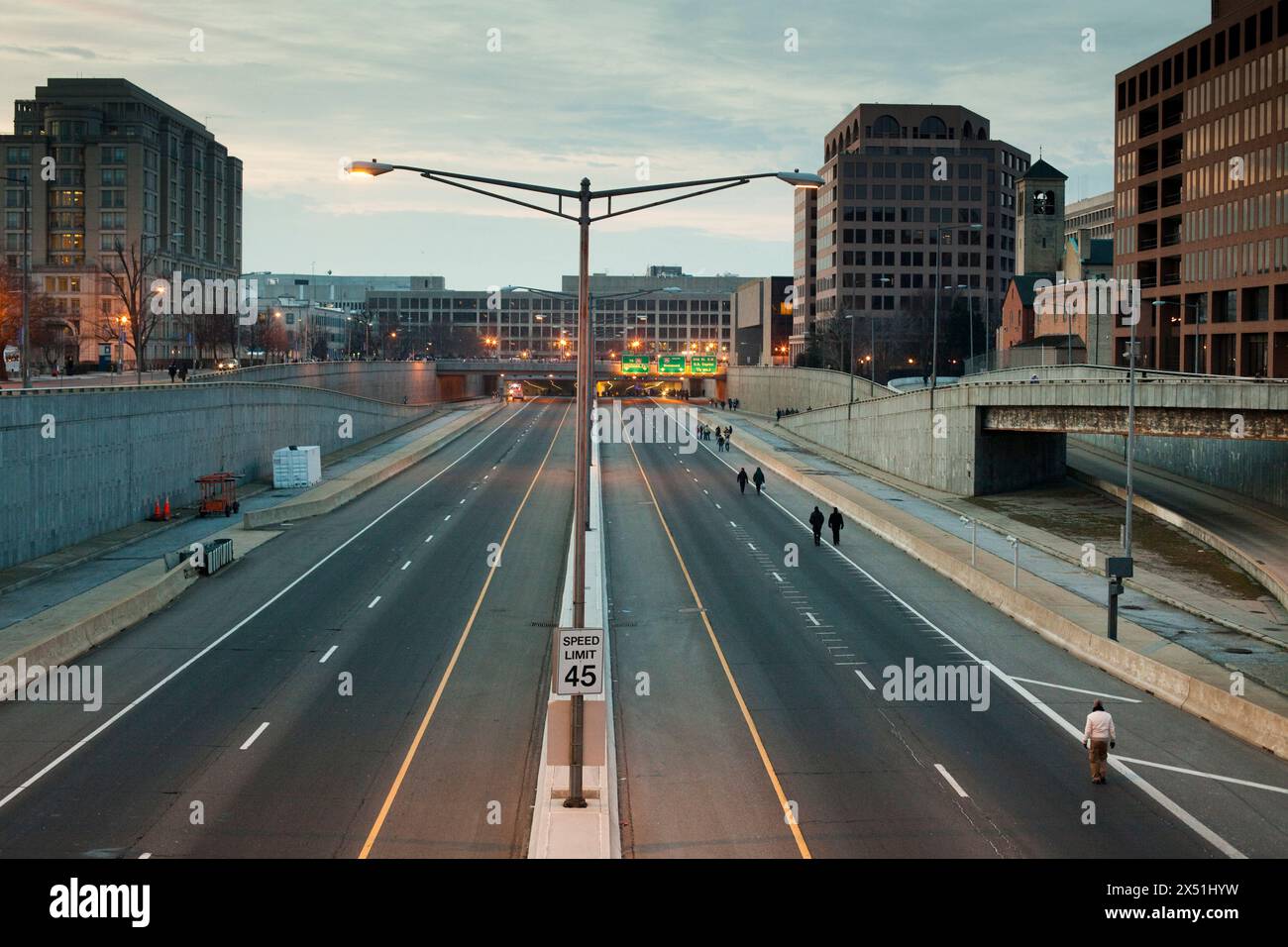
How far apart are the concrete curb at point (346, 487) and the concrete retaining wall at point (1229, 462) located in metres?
36.6

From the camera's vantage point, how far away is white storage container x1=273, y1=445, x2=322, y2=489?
205 ft

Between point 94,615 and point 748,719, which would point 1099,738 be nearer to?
point 748,719

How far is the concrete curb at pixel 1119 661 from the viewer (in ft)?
71.6

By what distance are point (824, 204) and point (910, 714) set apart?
13928cm

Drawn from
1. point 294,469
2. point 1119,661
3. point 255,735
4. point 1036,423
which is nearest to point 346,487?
point 294,469

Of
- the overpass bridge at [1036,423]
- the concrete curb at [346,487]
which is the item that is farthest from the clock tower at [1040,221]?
the concrete curb at [346,487]

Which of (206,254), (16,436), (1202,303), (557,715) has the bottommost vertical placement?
(557,715)

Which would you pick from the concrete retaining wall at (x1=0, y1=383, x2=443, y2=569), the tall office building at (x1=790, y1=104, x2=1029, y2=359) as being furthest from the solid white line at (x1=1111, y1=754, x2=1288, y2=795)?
the tall office building at (x1=790, y1=104, x2=1029, y2=359)

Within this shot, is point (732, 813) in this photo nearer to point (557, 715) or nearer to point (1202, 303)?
point (557, 715)

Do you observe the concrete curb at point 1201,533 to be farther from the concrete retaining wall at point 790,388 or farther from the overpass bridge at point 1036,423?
the concrete retaining wall at point 790,388

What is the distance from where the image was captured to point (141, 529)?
4691cm

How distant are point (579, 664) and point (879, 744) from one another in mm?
7367

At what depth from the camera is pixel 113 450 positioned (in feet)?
151
